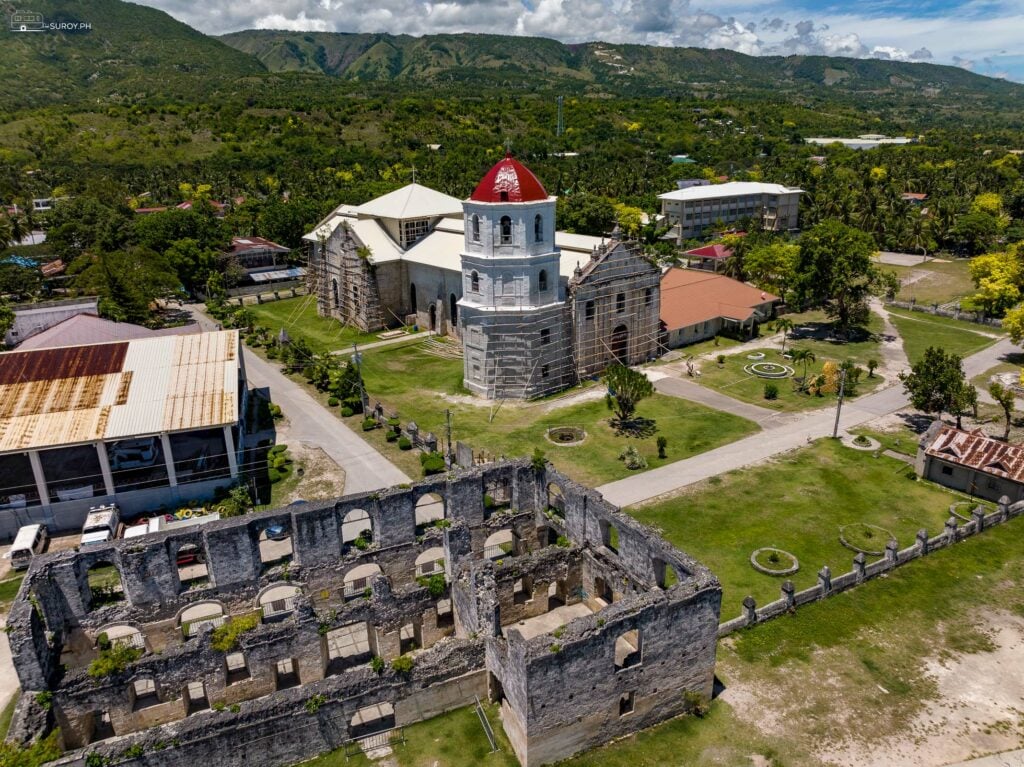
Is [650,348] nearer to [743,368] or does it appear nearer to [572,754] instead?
[743,368]

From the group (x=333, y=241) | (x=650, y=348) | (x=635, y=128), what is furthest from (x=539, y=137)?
(x=650, y=348)

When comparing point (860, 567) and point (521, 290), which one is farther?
point (521, 290)

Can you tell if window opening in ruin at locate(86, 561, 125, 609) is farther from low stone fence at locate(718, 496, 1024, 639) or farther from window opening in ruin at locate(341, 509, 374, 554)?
low stone fence at locate(718, 496, 1024, 639)

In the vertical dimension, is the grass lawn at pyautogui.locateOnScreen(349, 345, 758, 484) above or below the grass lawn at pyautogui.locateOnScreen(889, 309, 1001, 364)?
above

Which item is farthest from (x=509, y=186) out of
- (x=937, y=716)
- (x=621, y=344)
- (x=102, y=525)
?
(x=937, y=716)

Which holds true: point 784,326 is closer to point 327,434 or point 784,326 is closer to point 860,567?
point 860,567

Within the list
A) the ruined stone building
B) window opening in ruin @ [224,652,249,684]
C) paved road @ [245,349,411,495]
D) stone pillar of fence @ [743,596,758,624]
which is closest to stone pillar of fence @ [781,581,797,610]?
stone pillar of fence @ [743,596,758,624]
